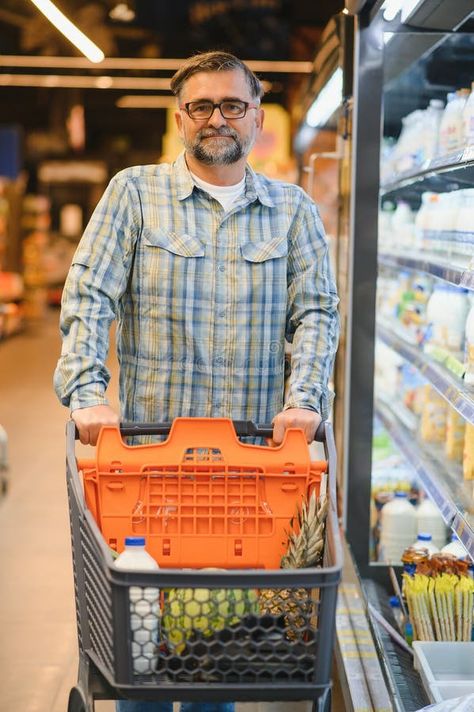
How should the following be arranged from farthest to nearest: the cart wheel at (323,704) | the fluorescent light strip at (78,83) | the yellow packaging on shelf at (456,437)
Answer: the fluorescent light strip at (78,83) → the yellow packaging on shelf at (456,437) → the cart wheel at (323,704)

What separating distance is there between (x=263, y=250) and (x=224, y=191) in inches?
7.1

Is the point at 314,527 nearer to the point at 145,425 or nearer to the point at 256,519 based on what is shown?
the point at 256,519

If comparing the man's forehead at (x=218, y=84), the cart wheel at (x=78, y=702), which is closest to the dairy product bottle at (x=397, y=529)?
the man's forehead at (x=218, y=84)

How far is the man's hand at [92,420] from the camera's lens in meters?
2.25

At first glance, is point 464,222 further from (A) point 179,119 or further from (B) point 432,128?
(A) point 179,119

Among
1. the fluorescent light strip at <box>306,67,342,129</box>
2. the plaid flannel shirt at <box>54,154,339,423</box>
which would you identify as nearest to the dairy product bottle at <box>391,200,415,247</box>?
the fluorescent light strip at <box>306,67,342,129</box>

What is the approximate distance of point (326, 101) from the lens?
5.39 metres

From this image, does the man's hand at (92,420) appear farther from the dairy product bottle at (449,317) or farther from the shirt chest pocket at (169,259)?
the dairy product bottle at (449,317)

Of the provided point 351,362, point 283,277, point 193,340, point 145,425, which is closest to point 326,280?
point 283,277

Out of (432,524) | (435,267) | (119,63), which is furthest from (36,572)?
(119,63)

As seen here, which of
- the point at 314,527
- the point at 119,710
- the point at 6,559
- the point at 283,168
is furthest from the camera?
the point at 283,168

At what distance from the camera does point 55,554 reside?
17.1 ft

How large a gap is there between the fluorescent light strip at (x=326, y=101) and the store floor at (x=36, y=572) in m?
2.43

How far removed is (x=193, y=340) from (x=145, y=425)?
1.36 feet
